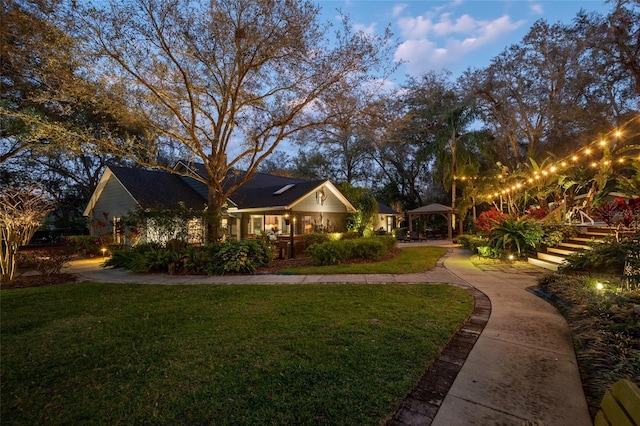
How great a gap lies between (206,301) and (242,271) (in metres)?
3.39

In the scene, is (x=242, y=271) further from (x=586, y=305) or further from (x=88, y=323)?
(x=586, y=305)

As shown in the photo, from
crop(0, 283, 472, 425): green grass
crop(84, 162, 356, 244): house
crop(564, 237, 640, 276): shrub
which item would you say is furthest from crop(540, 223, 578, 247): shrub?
crop(84, 162, 356, 244): house

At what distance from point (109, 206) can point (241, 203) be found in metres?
7.16

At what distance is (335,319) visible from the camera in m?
4.39

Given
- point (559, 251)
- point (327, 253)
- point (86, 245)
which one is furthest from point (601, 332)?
point (86, 245)

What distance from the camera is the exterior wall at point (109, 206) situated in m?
14.7

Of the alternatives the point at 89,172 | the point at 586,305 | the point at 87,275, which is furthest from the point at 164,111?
the point at 89,172

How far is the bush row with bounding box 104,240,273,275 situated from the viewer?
29.4 feet

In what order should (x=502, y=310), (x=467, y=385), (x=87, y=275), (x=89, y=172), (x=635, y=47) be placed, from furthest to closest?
1. (x=89, y=172)
2. (x=635, y=47)
3. (x=87, y=275)
4. (x=502, y=310)
5. (x=467, y=385)

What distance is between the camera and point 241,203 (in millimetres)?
16156

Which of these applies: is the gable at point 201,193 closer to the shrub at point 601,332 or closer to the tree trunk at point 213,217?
the tree trunk at point 213,217

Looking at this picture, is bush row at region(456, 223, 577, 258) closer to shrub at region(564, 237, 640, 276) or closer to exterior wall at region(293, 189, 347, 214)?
shrub at region(564, 237, 640, 276)

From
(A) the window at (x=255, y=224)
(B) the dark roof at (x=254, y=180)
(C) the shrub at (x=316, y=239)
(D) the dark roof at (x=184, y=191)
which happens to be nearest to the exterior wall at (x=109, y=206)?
(D) the dark roof at (x=184, y=191)

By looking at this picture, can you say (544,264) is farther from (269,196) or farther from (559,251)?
(269,196)
